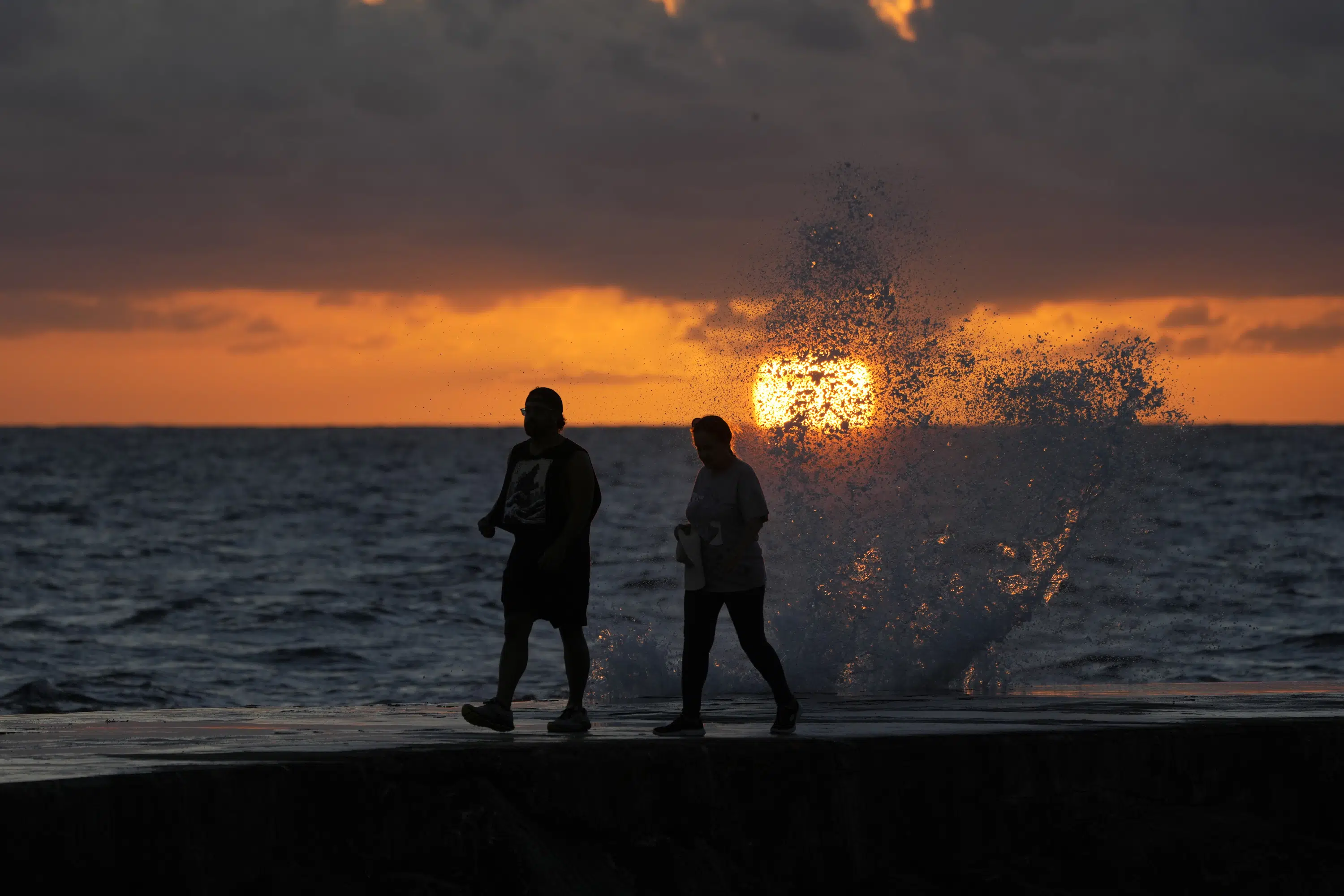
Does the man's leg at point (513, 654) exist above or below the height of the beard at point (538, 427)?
below

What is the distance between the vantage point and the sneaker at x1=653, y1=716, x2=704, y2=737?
23.5ft

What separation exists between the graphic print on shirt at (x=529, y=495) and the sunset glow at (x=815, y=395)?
6489 millimetres

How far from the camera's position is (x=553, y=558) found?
722cm

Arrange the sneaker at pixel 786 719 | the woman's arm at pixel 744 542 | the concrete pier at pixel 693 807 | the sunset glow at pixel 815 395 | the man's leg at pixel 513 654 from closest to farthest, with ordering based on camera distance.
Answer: the concrete pier at pixel 693 807 < the woman's arm at pixel 744 542 < the sneaker at pixel 786 719 < the man's leg at pixel 513 654 < the sunset glow at pixel 815 395

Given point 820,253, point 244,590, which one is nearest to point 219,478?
point 244,590

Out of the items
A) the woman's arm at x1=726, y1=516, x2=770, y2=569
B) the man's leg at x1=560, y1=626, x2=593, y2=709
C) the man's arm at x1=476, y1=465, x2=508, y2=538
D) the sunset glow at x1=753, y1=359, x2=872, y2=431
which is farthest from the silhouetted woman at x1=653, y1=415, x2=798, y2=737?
the sunset glow at x1=753, y1=359, x2=872, y2=431

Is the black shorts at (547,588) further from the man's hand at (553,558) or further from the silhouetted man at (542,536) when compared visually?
the man's hand at (553,558)

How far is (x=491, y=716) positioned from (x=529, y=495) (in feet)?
3.29

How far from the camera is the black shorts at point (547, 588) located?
738 cm

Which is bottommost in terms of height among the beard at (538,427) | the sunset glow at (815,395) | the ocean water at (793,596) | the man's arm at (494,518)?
the ocean water at (793,596)

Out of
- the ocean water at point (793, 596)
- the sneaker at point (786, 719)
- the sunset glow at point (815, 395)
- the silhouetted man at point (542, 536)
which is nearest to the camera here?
the sneaker at point (786, 719)

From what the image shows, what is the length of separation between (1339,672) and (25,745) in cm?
1281

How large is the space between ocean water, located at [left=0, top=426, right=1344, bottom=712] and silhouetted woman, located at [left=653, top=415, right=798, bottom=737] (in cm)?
373

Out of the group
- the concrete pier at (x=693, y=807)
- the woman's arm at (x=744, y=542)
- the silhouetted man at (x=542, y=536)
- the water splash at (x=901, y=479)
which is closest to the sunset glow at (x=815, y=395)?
the water splash at (x=901, y=479)
